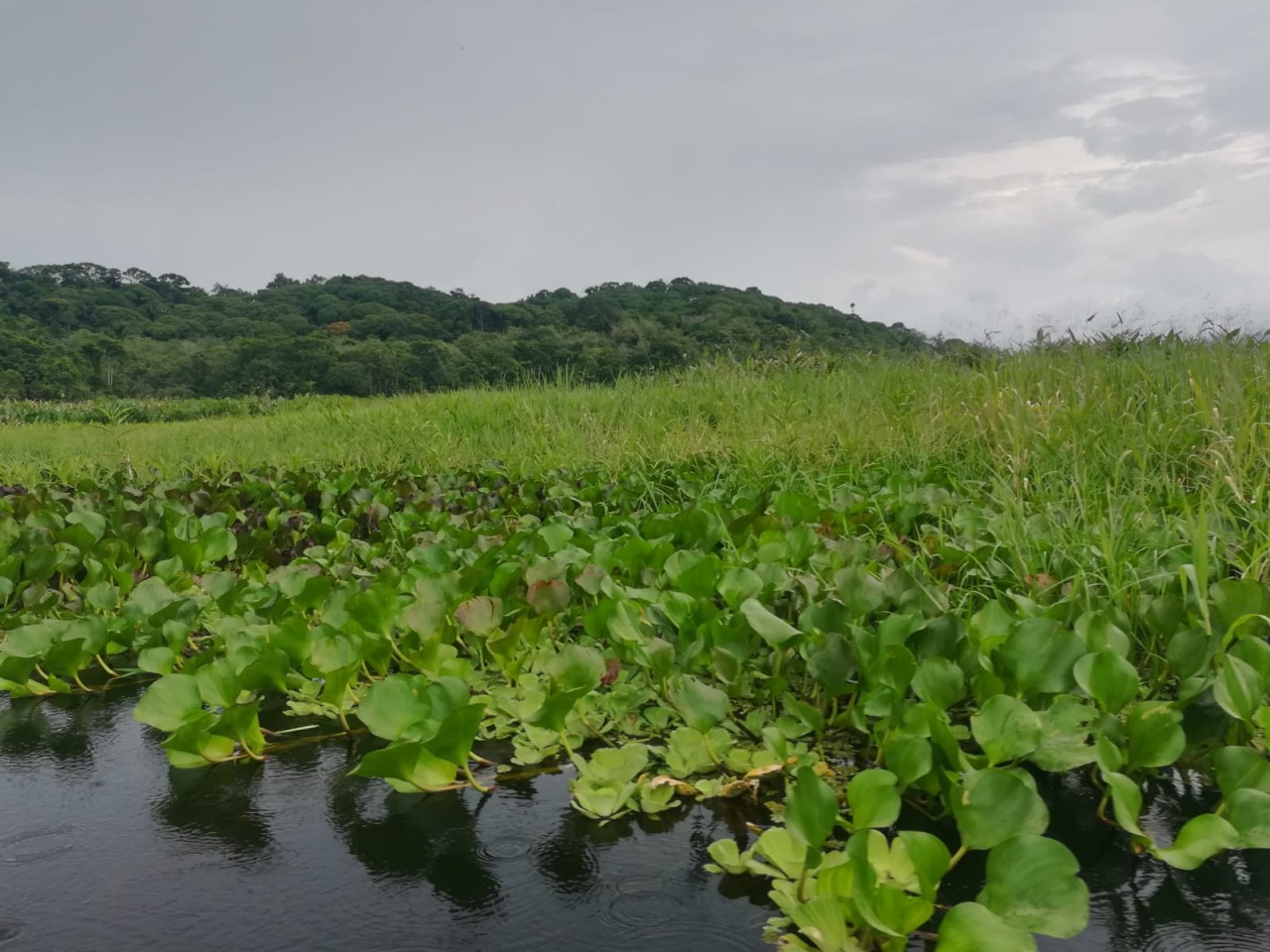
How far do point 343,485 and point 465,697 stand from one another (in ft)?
A: 10.2

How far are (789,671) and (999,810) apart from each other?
0.76 m

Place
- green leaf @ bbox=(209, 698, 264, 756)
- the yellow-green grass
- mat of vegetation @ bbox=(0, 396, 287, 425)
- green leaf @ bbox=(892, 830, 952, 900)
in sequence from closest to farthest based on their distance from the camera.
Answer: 1. green leaf @ bbox=(892, 830, 952, 900)
2. green leaf @ bbox=(209, 698, 264, 756)
3. the yellow-green grass
4. mat of vegetation @ bbox=(0, 396, 287, 425)

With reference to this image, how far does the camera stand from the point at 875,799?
1197 mm

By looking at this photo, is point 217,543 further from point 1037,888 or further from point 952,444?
point 952,444

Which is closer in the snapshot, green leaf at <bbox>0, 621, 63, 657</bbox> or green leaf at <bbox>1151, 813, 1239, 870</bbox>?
green leaf at <bbox>1151, 813, 1239, 870</bbox>

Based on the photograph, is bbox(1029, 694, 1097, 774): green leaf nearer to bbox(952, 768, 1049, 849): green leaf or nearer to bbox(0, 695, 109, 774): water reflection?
bbox(952, 768, 1049, 849): green leaf

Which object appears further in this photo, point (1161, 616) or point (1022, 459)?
point (1022, 459)

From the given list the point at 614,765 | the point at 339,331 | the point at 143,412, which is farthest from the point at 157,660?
the point at 339,331

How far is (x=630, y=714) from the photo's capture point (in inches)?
69.8

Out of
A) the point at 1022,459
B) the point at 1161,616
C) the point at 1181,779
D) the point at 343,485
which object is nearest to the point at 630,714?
the point at 1181,779

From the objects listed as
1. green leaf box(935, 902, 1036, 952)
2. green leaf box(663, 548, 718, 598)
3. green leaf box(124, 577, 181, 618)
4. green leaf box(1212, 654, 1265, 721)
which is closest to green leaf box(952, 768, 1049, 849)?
green leaf box(935, 902, 1036, 952)

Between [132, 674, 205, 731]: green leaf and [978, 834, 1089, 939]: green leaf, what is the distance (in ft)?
4.44

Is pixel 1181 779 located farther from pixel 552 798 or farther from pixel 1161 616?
pixel 552 798

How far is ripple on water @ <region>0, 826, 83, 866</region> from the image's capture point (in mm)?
1374
